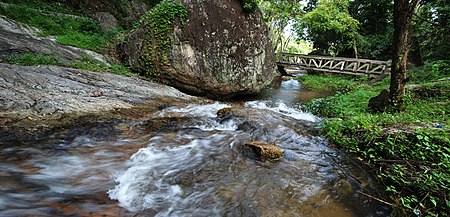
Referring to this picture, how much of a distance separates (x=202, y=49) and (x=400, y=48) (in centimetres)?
580

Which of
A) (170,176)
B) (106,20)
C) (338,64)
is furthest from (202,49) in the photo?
(338,64)

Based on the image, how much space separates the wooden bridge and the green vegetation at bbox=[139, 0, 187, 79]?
12.9 metres

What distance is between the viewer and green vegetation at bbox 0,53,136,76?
5.68 meters

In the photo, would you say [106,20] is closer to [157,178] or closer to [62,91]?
[62,91]

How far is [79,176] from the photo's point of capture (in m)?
2.88

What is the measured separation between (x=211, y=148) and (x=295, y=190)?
1.69m

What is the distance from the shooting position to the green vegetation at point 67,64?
5.68 m

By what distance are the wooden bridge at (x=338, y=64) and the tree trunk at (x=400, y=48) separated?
1035cm

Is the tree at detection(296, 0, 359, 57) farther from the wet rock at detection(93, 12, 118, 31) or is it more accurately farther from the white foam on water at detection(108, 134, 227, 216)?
the white foam on water at detection(108, 134, 227, 216)

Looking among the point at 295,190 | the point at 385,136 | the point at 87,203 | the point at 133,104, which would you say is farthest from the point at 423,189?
the point at 133,104

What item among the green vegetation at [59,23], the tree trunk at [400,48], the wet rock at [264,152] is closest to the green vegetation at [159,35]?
the green vegetation at [59,23]

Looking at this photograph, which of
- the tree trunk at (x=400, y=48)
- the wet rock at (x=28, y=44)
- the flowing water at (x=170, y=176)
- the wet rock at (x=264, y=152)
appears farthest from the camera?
the wet rock at (x=28, y=44)

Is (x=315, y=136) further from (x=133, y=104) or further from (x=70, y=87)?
(x=70, y=87)

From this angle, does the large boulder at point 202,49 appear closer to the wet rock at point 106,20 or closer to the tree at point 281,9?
the wet rock at point 106,20
